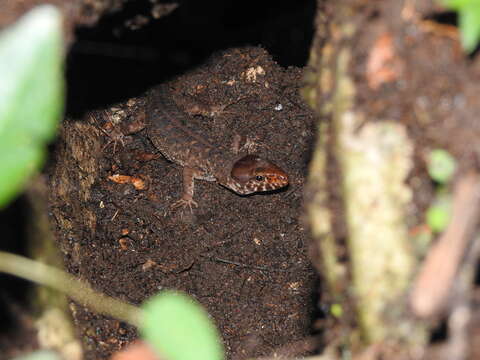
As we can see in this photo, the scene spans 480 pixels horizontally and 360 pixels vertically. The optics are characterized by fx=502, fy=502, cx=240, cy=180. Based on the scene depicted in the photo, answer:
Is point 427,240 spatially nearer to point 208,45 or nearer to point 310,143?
point 310,143

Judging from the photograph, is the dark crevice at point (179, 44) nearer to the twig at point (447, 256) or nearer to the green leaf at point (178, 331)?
the green leaf at point (178, 331)

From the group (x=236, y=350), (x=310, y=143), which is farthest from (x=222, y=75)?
(x=236, y=350)

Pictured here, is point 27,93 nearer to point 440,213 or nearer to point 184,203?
point 440,213

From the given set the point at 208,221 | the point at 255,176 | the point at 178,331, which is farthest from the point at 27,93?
the point at 255,176

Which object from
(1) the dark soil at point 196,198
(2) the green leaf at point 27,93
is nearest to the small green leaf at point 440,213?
(2) the green leaf at point 27,93

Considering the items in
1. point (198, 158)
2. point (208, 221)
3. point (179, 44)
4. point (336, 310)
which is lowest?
point (208, 221)

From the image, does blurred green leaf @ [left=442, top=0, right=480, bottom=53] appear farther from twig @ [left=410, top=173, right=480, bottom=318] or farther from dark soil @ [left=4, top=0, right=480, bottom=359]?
dark soil @ [left=4, top=0, right=480, bottom=359]

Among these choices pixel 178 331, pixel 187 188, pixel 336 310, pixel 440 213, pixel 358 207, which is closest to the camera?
pixel 178 331
